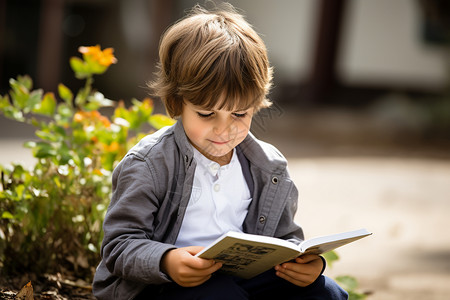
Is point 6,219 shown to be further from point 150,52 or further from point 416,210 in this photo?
point 150,52

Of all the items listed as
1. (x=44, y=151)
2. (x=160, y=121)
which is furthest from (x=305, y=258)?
(x=44, y=151)

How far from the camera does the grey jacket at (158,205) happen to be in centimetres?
164

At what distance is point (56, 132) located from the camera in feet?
7.80

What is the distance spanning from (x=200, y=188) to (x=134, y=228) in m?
0.24

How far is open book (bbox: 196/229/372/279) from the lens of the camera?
1492 mm

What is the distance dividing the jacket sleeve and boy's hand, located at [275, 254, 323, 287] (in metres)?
0.33

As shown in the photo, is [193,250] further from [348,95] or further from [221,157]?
[348,95]

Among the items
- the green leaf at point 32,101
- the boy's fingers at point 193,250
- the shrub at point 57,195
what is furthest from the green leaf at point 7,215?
the boy's fingers at point 193,250

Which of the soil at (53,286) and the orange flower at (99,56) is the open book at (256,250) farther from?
the orange flower at (99,56)

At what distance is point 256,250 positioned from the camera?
157cm

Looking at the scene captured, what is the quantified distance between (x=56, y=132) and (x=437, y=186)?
426cm

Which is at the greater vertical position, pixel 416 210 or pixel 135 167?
pixel 135 167

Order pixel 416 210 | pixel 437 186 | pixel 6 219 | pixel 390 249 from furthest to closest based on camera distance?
pixel 437 186 → pixel 416 210 → pixel 390 249 → pixel 6 219

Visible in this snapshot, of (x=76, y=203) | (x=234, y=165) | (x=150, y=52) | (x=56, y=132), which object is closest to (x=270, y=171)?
(x=234, y=165)
